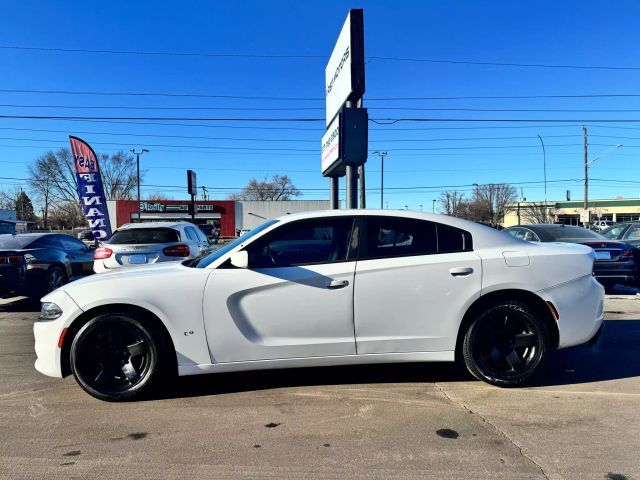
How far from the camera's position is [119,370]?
3.95m

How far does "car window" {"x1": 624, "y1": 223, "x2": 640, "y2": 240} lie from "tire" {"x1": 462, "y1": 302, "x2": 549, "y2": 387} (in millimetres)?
9482

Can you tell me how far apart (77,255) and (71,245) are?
30cm

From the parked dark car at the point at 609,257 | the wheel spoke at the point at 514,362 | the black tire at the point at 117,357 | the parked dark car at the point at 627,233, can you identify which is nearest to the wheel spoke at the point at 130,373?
the black tire at the point at 117,357

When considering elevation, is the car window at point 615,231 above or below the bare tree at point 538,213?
below

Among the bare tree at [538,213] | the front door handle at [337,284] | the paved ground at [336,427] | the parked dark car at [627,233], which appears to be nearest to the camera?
the paved ground at [336,427]

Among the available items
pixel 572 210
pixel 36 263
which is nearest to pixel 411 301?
pixel 36 263

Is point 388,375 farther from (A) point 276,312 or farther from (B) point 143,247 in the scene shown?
(B) point 143,247

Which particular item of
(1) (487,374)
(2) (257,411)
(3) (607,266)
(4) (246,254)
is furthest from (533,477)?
(3) (607,266)

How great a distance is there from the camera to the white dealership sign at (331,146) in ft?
34.3

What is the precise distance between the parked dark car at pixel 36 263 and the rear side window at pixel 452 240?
777cm

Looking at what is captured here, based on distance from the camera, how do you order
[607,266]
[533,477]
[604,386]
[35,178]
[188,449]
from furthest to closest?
[35,178]
[607,266]
[604,386]
[188,449]
[533,477]

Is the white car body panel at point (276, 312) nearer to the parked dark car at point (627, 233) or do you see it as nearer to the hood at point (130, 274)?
the hood at point (130, 274)

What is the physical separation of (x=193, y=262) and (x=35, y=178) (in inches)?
3580

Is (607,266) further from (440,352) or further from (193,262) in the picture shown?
(193,262)
